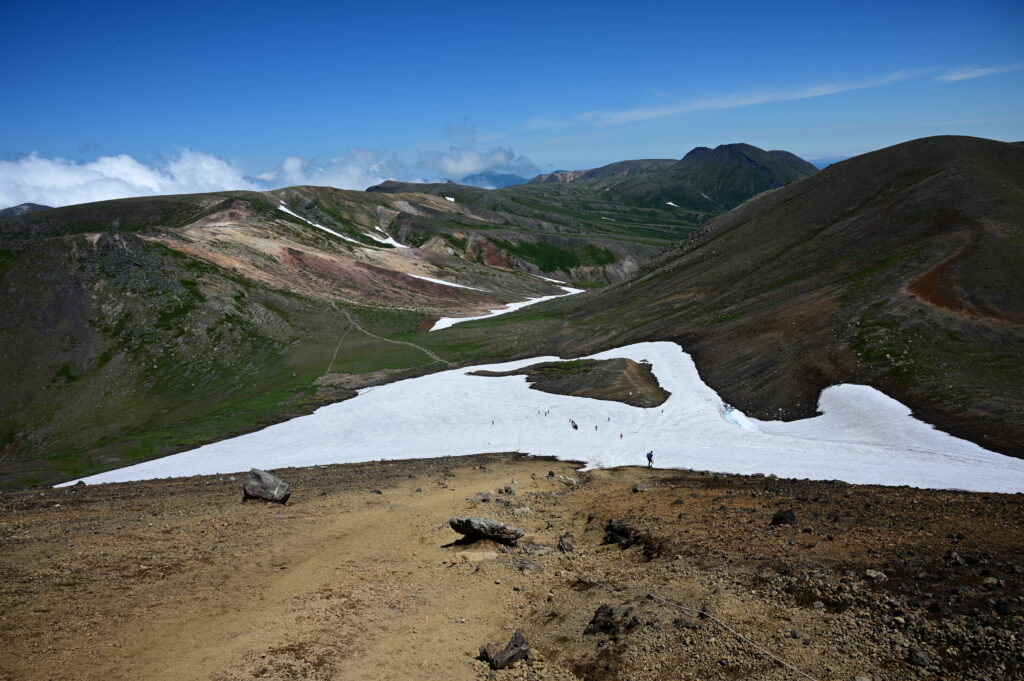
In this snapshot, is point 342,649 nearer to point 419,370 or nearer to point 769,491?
point 769,491

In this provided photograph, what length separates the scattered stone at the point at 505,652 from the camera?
544 inches

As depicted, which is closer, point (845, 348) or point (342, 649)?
point (342, 649)

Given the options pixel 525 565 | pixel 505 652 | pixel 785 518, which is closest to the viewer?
pixel 505 652

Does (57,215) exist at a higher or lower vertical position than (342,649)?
higher

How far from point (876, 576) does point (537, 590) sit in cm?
934

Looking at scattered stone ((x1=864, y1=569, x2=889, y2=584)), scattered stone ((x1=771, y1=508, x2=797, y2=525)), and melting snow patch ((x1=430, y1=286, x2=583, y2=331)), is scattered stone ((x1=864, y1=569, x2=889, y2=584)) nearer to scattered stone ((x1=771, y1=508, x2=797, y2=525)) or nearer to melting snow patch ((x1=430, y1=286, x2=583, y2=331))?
scattered stone ((x1=771, y1=508, x2=797, y2=525))

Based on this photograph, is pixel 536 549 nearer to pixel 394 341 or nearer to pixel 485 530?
pixel 485 530

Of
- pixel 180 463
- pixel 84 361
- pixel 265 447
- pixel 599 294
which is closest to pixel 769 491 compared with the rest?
pixel 265 447

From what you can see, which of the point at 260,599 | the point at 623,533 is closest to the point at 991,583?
the point at 623,533

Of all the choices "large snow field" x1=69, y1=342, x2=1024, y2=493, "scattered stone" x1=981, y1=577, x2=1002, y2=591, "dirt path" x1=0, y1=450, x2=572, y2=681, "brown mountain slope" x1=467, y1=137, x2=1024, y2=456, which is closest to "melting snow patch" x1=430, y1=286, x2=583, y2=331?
"brown mountain slope" x1=467, y1=137, x2=1024, y2=456

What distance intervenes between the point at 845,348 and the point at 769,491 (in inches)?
1047

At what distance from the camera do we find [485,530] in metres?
20.9

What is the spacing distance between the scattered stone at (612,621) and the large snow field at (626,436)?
19.8 m

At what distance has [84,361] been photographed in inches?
3036
